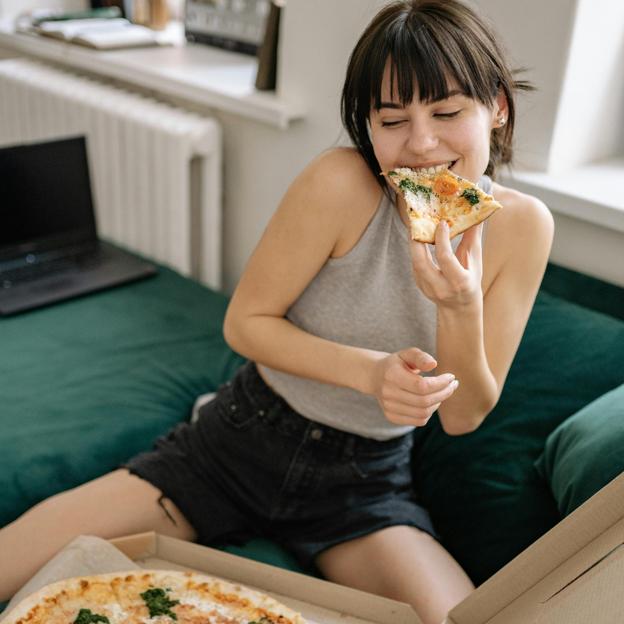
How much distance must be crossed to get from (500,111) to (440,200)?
0.18 meters

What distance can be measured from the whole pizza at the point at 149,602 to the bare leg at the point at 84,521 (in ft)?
0.90

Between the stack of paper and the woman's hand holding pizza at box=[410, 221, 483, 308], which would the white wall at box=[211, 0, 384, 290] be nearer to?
the stack of paper

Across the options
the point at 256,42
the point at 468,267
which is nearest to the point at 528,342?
the point at 468,267

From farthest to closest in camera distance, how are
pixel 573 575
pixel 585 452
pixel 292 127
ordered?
pixel 292 127
pixel 585 452
pixel 573 575

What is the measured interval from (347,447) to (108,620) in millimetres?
487

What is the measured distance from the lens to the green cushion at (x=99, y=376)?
1575 mm

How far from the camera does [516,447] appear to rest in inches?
55.3

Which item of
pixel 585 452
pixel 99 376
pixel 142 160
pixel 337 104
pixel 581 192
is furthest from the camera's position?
pixel 142 160

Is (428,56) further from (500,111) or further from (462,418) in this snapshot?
(462,418)

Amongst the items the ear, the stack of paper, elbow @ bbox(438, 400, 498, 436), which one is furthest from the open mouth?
the stack of paper

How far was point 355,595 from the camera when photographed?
1.01 m

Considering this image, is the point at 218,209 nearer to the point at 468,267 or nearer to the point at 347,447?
the point at 347,447

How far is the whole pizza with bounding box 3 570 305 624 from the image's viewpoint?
3.11 ft

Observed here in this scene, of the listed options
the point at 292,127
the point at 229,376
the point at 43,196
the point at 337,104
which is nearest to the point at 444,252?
the point at 229,376
